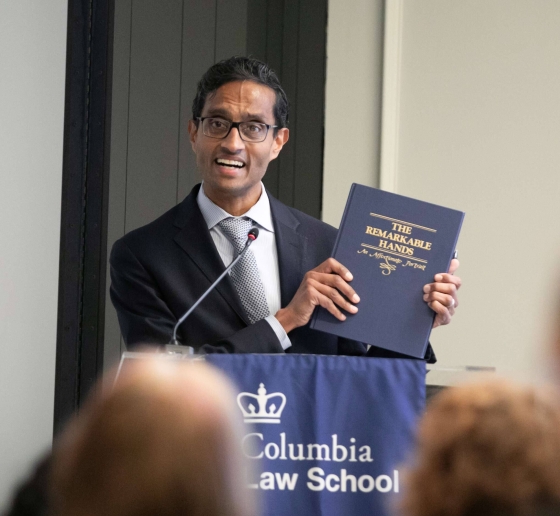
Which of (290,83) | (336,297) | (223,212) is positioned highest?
(290,83)

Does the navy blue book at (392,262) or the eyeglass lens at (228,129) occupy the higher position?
the eyeglass lens at (228,129)

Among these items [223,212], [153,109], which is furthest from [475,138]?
[223,212]

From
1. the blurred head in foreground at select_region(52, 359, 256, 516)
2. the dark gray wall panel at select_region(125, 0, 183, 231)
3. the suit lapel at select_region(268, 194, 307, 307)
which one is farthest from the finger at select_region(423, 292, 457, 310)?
the dark gray wall panel at select_region(125, 0, 183, 231)

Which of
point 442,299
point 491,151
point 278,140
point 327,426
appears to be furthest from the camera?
point 491,151

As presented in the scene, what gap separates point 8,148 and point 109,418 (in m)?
2.79

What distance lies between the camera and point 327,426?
2037mm

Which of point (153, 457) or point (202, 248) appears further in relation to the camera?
point (202, 248)

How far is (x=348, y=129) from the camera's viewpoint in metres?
5.05

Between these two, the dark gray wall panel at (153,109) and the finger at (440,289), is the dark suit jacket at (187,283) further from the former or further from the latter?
the dark gray wall panel at (153,109)

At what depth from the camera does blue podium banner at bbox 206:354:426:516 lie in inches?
78.1

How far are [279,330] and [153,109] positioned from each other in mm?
1801

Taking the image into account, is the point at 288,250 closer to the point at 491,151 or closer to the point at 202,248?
the point at 202,248

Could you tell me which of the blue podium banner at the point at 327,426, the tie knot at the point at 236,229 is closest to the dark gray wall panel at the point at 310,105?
the tie knot at the point at 236,229

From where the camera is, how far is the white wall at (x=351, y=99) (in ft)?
16.4
